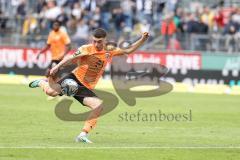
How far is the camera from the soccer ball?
14.1m

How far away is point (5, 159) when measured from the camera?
38.3 feet

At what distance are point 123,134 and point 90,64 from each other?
7.41 ft

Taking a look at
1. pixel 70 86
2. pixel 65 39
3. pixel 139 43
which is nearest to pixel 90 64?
pixel 70 86

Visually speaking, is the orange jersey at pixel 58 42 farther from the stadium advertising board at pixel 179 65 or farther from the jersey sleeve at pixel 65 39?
the stadium advertising board at pixel 179 65

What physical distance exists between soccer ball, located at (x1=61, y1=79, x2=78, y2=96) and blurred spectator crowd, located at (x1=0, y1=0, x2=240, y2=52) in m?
18.0

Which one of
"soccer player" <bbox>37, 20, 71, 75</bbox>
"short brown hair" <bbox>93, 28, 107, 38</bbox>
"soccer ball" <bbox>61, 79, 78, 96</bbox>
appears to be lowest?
"soccer player" <bbox>37, 20, 71, 75</bbox>

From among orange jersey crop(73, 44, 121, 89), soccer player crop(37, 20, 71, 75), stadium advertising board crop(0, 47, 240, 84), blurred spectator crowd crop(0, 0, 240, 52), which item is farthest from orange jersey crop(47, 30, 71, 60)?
orange jersey crop(73, 44, 121, 89)

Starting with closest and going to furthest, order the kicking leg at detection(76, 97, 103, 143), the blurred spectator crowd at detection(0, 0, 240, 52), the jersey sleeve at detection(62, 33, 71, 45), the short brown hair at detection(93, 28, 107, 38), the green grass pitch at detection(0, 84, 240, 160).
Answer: the green grass pitch at detection(0, 84, 240, 160)
the short brown hair at detection(93, 28, 107, 38)
the kicking leg at detection(76, 97, 103, 143)
the jersey sleeve at detection(62, 33, 71, 45)
the blurred spectator crowd at detection(0, 0, 240, 52)

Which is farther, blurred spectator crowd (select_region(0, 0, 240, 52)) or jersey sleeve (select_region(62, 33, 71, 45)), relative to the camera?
blurred spectator crowd (select_region(0, 0, 240, 52))

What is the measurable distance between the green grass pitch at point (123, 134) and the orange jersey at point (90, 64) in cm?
121

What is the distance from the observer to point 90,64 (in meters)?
14.3

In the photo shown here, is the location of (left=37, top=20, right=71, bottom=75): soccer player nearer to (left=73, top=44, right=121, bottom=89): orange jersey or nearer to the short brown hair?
(left=73, top=44, right=121, bottom=89): orange jersey

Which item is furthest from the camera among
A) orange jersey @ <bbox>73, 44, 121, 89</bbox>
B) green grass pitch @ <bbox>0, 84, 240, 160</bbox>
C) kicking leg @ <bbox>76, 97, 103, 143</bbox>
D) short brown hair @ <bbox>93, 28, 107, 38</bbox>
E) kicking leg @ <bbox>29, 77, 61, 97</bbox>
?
kicking leg @ <bbox>29, 77, 61, 97</bbox>

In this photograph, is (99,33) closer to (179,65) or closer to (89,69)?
(89,69)
